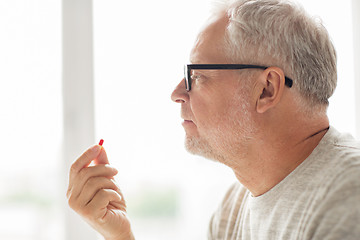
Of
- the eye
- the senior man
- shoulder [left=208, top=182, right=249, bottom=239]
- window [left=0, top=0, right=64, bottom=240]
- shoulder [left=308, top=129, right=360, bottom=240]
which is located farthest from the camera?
window [left=0, top=0, right=64, bottom=240]

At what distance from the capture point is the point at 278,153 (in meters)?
1.21

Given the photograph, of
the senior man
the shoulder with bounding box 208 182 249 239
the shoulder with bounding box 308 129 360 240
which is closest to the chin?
the senior man

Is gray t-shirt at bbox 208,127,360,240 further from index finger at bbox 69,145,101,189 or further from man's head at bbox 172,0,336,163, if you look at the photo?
index finger at bbox 69,145,101,189

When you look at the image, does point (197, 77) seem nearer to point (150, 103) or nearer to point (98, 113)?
point (150, 103)

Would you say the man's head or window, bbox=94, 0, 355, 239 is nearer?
the man's head

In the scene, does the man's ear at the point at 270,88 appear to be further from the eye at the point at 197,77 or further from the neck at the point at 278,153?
the eye at the point at 197,77

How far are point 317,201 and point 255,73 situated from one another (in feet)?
1.44

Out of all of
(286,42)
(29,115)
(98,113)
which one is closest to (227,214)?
(286,42)

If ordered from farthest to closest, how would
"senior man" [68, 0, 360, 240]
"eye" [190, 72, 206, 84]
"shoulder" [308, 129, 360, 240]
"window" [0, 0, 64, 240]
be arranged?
"window" [0, 0, 64, 240]
"eye" [190, 72, 206, 84]
"senior man" [68, 0, 360, 240]
"shoulder" [308, 129, 360, 240]

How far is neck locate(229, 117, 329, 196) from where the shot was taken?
3.94ft

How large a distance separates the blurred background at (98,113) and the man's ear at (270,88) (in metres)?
0.87

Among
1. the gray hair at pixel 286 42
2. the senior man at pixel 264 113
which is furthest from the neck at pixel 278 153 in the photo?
the gray hair at pixel 286 42

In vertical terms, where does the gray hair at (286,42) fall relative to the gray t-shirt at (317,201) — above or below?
above

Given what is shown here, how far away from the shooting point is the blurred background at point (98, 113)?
2.00 meters
